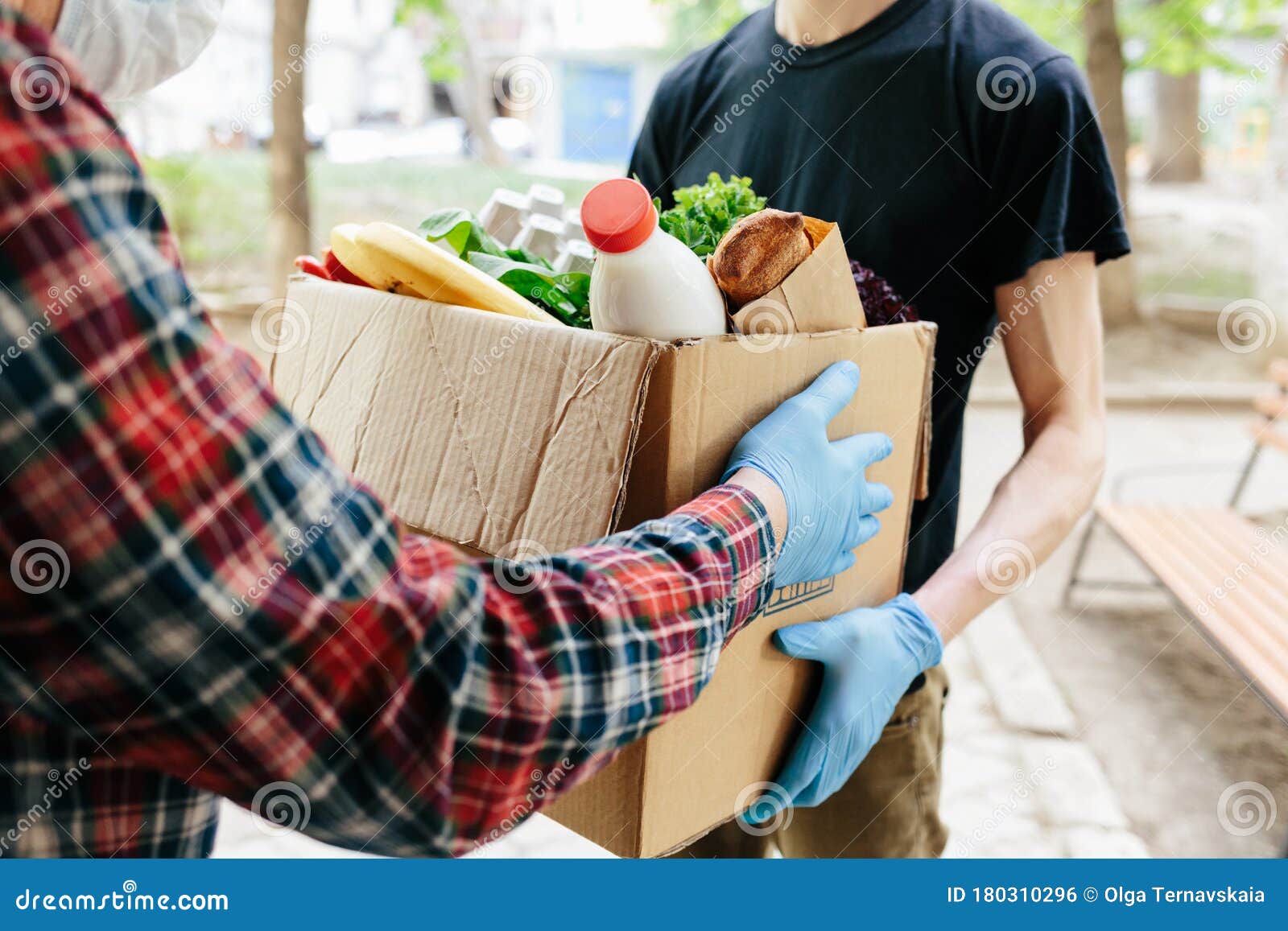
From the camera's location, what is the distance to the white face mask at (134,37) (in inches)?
31.2

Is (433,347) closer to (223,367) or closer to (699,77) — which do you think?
(223,367)

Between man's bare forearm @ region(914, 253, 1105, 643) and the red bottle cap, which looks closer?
the red bottle cap

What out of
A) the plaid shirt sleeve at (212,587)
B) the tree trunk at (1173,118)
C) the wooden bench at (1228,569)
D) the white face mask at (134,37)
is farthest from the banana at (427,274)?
the tree trunk at (1173,118)

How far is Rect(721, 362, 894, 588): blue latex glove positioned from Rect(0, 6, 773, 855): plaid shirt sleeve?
294 mm

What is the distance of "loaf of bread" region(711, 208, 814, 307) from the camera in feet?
3.46

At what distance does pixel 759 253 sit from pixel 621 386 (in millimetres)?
218

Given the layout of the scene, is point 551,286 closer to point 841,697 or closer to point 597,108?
point 841,697

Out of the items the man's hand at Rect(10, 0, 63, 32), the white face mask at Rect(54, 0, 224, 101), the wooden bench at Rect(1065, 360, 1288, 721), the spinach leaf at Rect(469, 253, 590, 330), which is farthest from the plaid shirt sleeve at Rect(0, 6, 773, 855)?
the wooden bench at Rect(1065, 360, 1288, 721)

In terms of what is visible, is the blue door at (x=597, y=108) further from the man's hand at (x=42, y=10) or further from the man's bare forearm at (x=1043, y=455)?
the man's hand at (x=42, y=10)

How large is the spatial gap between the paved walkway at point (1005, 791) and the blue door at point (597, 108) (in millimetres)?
12662

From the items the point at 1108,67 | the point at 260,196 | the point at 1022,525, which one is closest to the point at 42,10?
the point at 1022,525

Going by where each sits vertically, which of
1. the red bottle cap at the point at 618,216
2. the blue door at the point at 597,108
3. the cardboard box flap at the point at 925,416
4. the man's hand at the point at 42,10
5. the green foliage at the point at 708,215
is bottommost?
the blue door at the point at 597,108

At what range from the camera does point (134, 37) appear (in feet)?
2.84

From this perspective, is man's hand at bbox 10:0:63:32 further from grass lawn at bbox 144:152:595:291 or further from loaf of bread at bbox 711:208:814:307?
grass lawn at bbox 144:152:595:291
